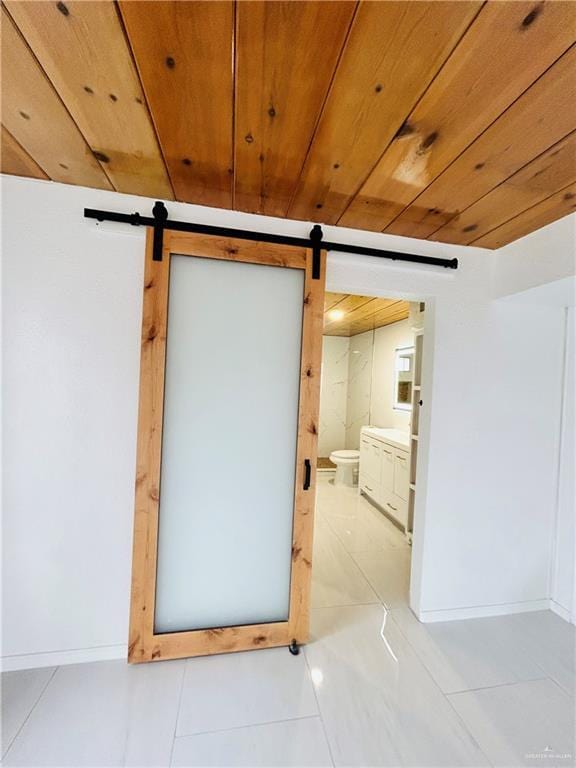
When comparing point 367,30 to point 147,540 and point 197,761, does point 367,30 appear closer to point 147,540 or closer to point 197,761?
point 147,540

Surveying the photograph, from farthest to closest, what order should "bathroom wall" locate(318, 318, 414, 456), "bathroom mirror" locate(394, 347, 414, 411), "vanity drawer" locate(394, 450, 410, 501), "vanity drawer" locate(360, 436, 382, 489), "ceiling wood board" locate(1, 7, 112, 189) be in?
"bathroom wall" locate(318, 318, 414, 456) < "bathroom mirror" locate(394, 347, 414, 411) < "vanity drawer" locate(360, 436, 382, 489) < "vanity drawer" locate(394, 450, 410, 501) < "ceiling wood board" locate(1, 7, 112, 189)

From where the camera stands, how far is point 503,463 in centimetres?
202

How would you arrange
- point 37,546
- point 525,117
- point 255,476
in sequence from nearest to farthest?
point 525,117, point 37,546, point 255,476

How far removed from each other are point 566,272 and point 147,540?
8.00 ft

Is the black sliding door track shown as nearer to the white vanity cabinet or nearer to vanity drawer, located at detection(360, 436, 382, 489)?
the white vanity cabinet

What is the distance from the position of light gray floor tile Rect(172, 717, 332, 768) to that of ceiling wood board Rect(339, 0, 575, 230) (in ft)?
7.51

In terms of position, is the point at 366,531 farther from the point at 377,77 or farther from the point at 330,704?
the point at 377,77

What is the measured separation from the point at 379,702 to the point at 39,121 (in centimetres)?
270

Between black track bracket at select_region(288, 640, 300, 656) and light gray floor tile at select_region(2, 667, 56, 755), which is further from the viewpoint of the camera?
black track bracket at select_region(288, 640, 300, 656)

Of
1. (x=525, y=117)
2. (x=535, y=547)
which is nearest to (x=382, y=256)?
(x=525, y=117)

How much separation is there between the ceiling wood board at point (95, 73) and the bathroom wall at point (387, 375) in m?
3.37

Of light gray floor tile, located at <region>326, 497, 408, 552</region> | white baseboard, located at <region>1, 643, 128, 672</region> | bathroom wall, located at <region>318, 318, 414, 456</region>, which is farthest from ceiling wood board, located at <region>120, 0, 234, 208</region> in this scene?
bathroom wall, located at <region>318, 318, 414, 456</region>

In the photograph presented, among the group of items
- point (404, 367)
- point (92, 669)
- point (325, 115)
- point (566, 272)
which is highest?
point (325, 115)

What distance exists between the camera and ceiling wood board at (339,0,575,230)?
0.76m
